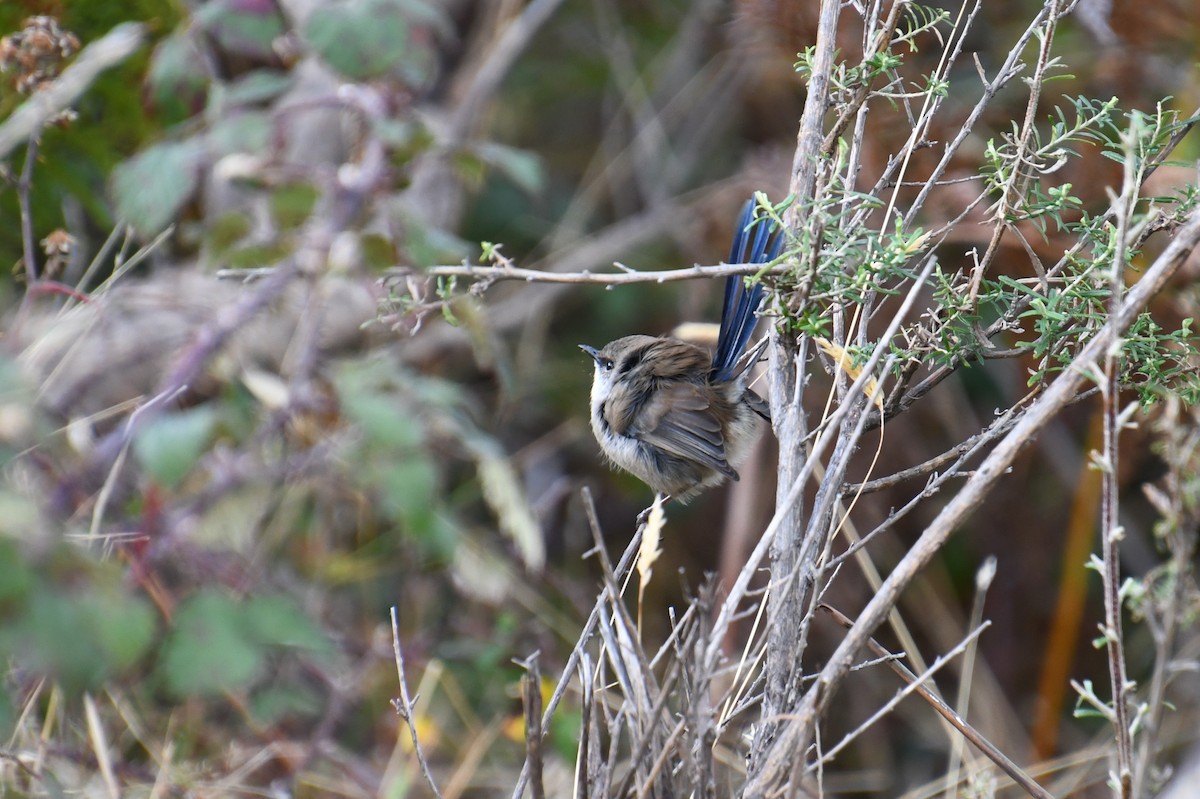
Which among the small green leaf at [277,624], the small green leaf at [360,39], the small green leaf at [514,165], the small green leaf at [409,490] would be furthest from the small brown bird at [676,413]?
the small green leaf at [277,624]

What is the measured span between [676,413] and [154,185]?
1649 millimetres

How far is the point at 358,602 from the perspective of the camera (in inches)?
203

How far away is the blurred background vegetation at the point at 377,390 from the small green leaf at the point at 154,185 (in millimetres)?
10

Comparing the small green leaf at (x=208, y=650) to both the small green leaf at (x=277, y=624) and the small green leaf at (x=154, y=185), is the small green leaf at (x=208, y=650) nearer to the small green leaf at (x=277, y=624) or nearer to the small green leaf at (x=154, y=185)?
the small green leaf at (x=277, y=624)

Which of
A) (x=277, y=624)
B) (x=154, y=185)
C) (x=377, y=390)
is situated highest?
(x=154, y=185)

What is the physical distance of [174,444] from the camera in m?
Result: 2.31

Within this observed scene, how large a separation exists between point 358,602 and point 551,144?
321cm

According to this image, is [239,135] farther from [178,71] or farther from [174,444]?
[174,444]

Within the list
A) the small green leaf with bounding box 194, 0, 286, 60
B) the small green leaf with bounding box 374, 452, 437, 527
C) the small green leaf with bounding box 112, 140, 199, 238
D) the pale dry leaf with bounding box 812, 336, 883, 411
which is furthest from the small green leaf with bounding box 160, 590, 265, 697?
the small green leaf with bounding box 194, 0, 286, 60

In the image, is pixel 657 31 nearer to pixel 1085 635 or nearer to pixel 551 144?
pixel 551 144

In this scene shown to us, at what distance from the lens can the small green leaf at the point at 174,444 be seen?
7.43 feet

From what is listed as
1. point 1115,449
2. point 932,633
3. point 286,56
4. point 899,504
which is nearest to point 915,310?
A: point 899,504

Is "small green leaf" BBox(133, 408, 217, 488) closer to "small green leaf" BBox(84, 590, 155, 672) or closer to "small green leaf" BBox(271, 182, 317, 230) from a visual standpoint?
"small green leaf" BBox(84, 590, 155, 672)

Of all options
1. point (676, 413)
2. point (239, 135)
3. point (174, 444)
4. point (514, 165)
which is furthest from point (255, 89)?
point (676, 413)
